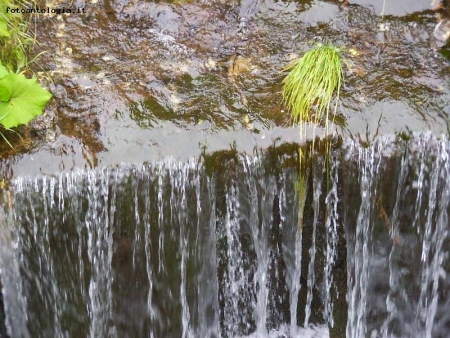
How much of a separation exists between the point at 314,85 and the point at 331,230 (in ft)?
3.47

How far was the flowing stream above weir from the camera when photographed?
359 centimetres

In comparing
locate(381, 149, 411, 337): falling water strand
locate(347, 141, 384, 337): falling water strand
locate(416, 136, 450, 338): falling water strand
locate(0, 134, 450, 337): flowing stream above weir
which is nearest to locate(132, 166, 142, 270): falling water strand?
locate(0, 134, 450, 337): flowing stream above weir

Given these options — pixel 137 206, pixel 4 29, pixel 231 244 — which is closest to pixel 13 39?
pixel 4 29

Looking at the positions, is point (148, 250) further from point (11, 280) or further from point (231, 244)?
point (11, 280)

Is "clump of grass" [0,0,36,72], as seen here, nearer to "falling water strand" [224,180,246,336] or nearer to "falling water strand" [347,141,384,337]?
"falling water strand" [224,180,246,336]

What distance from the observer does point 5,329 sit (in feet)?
12.5

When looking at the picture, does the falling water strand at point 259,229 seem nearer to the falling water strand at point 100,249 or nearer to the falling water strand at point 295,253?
the falling water strand at point 295,253

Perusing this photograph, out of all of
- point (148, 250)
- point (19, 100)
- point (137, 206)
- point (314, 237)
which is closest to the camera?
point (19, 100)

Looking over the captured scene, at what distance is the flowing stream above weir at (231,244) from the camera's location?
3.59 meters

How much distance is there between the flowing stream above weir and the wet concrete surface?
0.15 metres

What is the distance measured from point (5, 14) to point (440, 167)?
3330 millimetres

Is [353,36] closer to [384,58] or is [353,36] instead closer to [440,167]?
[384,58]

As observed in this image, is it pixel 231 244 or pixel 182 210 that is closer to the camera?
pixel 182 210

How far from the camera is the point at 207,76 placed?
165 inches
